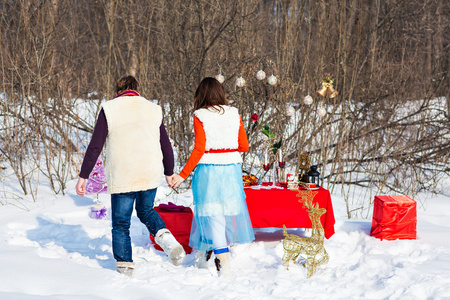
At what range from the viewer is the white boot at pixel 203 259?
4018mm

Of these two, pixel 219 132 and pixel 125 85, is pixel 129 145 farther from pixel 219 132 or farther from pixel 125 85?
pixel 219 132

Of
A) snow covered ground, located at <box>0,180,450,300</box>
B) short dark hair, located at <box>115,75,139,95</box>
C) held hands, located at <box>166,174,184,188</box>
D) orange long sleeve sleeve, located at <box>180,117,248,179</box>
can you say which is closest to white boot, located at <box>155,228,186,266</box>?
snow covered ground, located at <box>0,180,450,300</box>

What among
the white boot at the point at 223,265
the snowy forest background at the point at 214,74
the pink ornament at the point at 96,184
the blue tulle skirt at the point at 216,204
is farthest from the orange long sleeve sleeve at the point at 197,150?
the snowy forest background at the point at 214,74

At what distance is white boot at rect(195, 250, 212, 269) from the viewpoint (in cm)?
402

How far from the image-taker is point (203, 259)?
4070mm

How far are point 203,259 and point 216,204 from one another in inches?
21.9

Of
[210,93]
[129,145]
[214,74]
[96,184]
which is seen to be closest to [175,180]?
[129,145]

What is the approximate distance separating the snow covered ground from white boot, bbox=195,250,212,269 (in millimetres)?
148

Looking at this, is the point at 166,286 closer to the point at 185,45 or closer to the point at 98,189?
the point at 98,189

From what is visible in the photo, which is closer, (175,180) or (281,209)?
(175,180)

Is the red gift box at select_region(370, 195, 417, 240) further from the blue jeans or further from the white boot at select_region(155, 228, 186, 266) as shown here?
the blue jeans

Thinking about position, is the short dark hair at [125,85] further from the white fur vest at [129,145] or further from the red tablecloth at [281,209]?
the red tablecloth at [281,209]

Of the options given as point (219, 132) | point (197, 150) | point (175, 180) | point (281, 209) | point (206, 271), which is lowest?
point (206, 271)

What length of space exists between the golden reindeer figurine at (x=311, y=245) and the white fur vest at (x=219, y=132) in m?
0.87
